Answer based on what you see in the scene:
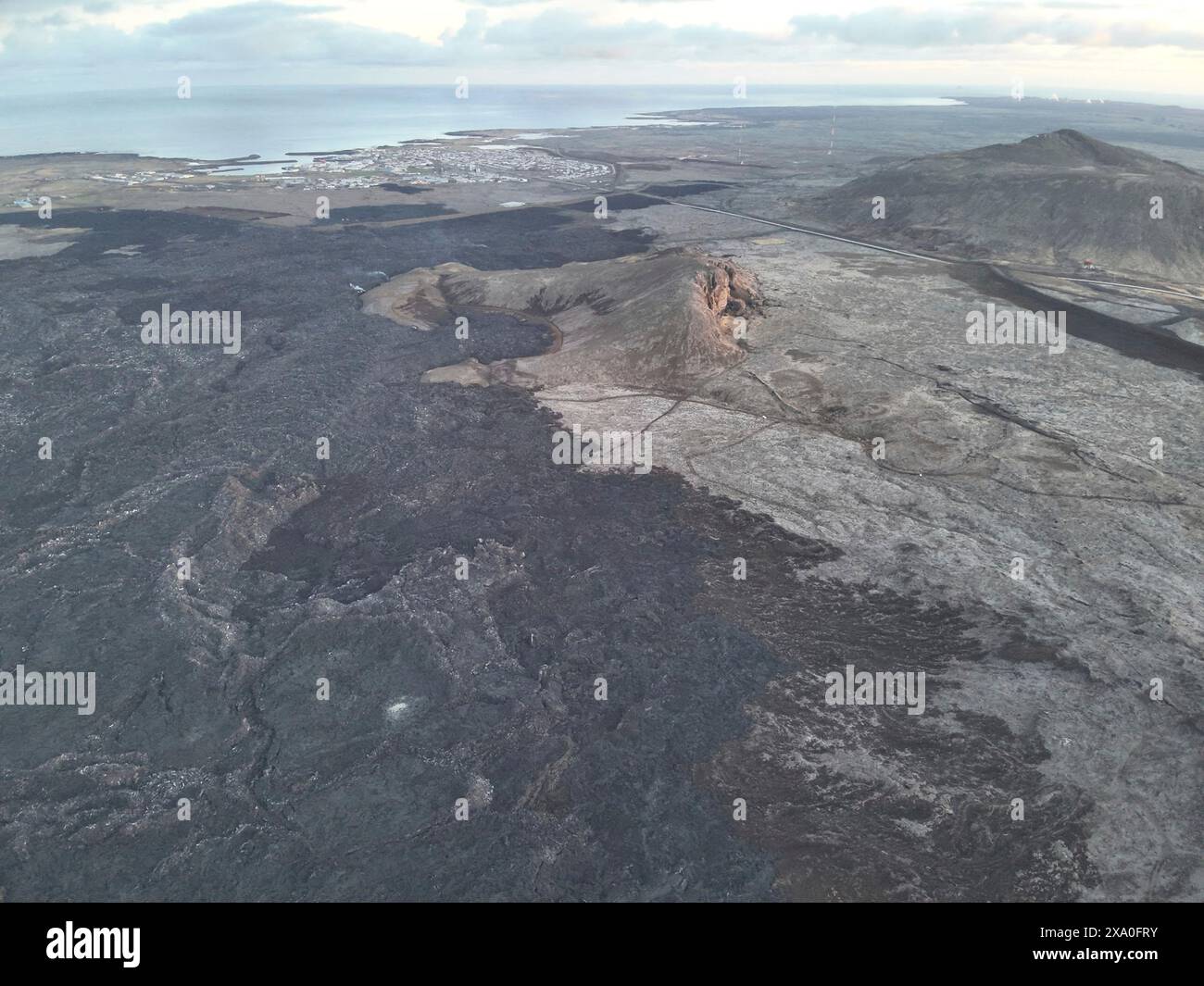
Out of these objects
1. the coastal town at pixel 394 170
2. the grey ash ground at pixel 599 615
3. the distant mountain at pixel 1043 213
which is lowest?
the grey ash ground at pixel 599 615

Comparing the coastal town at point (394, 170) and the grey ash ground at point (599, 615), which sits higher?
the coastal town at point (394, 170)

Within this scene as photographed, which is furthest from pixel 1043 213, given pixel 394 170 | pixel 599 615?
pixel 394 170

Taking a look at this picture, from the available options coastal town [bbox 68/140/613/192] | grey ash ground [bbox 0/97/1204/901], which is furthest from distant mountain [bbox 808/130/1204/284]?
coastal town [bbox 68/140/613/192]

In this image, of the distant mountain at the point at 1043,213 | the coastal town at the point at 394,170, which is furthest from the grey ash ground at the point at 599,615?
the coastal town at the point at 394,170

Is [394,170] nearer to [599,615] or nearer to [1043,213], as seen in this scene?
[1043,213]

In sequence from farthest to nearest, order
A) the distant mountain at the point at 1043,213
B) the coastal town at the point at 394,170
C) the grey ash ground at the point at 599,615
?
the coastal town at the point at 394,170 < the distant mountain at the point at 1043,213 < the grey ash ground at the point at 599,615

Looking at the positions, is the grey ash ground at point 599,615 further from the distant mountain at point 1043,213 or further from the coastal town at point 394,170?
the coastal town at point 394,170
